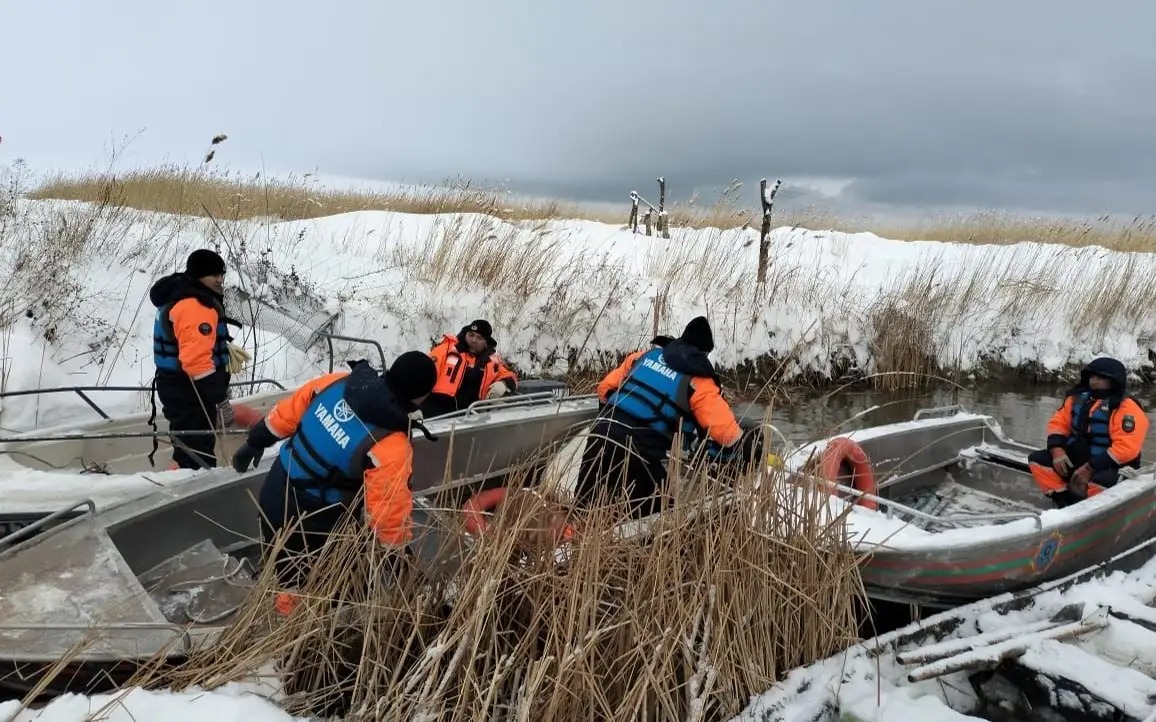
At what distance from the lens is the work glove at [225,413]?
4543 millimetres

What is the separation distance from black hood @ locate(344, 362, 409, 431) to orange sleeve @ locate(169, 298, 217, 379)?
188cm

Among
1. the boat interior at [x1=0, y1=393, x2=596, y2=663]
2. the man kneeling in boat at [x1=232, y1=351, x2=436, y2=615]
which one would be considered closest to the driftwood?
the boat interior at [x1=0, y1=393, x2=596, y2=663]

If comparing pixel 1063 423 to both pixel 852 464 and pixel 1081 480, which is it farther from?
pixel 852 464

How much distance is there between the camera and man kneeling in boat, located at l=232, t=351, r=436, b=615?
9.48 ft

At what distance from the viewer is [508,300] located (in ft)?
28.2

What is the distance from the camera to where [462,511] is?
8.45 feet

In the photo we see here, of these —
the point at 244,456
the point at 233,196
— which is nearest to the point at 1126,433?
the point at 244,456

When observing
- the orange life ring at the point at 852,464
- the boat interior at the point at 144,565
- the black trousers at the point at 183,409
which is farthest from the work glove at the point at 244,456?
the orange life ring at the point at 852,464

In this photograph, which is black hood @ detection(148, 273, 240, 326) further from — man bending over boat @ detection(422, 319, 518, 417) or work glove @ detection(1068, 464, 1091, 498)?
work glove @ detection(1068, 464, 1091, 498)

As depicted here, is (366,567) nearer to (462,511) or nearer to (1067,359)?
(462,511)

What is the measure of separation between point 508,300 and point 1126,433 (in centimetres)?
581

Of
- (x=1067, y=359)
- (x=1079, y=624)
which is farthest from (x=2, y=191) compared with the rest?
(x=1067, y=359)

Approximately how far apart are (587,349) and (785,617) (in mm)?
6054

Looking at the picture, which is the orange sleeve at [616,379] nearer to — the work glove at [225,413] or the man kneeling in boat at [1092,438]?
the work glove at [225,413]
